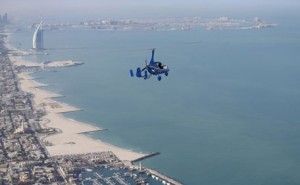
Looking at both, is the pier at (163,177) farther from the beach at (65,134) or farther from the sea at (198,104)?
the beach at (65,134)

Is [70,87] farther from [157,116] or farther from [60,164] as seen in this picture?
[60,164]

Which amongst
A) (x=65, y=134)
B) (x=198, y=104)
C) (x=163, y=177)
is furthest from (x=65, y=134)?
(x=198, y=104)

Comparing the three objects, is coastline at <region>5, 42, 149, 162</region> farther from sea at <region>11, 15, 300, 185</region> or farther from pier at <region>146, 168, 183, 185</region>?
pier at <region>146, 168, 183, 185</region>

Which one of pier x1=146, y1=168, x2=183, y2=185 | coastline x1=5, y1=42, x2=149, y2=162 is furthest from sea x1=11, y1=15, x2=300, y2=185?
coastline x1=5, y1=42, x2=149, y2=162

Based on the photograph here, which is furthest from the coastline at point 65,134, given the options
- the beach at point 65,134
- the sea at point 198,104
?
the sea at point 198,104

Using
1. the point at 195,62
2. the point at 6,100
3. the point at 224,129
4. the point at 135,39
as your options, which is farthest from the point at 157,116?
the point at 135,39

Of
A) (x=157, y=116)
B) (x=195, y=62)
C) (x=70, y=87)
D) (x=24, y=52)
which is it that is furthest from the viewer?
(x=24, y=52)

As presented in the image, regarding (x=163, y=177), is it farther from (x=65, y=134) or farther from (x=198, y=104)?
(x=198, y=104)
